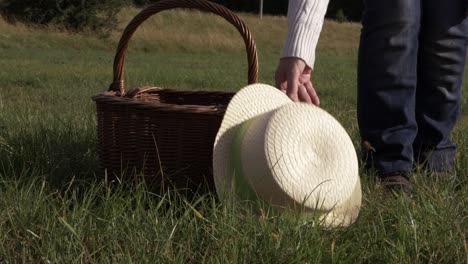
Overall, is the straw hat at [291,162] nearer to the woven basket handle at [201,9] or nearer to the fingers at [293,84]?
the fingers at [293,84]

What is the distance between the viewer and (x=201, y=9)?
2.73 m

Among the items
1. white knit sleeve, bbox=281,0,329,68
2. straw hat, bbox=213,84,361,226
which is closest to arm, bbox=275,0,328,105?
white knit sleeve, bbox=281,0,329,68

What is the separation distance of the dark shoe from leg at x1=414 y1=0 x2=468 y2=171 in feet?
0.98

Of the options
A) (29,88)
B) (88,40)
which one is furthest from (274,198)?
(88,40)

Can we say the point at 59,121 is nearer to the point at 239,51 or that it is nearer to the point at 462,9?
the point at 462,9

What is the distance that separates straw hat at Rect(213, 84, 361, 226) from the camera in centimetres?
214

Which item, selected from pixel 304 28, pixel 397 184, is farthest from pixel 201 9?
pixel 397 184

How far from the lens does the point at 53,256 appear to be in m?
1.70

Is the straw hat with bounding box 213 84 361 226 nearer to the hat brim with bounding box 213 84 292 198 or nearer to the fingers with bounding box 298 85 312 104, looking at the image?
the hat brim with bounding box 213 84 292 198

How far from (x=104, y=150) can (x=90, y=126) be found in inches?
40.9

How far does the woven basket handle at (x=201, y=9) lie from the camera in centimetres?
274

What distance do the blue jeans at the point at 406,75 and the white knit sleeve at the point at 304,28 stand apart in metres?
0.37

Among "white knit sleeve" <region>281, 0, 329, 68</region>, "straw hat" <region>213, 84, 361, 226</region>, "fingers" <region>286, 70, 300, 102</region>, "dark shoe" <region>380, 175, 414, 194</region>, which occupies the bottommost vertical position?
"dark shoe" <region>380, 175, 414, 194</region>

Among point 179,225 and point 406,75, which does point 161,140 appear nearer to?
point 179,225
